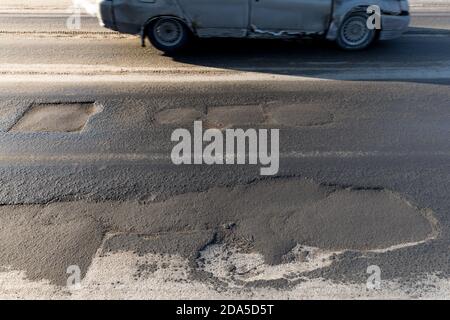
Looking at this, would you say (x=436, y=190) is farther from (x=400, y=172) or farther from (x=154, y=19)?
(x=154, y=19)

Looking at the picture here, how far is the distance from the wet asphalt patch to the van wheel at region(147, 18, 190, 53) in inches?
167

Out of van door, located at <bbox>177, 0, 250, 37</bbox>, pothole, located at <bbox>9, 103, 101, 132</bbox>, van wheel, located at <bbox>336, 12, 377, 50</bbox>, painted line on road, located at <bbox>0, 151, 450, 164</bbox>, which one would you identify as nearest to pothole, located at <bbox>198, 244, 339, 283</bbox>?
painted line on road, located at <bbox>0, 151, 450, 164</bbox>

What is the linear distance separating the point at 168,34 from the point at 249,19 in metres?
1.48

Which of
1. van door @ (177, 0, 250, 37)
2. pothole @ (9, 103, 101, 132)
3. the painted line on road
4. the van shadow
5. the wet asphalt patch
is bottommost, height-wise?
the wet asphalt patch

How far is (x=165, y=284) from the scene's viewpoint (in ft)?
11.1

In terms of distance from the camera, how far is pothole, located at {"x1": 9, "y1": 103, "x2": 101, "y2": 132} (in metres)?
5.59

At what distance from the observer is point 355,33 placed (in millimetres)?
7980

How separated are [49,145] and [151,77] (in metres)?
2.36

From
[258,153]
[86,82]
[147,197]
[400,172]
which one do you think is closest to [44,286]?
[147,197]

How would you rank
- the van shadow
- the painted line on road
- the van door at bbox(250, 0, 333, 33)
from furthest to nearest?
1. the van door at bbox(250, 0, 333, 33)
2. the van shadow
3. the painted line on road

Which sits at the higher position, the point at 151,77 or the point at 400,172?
the point at 151,77

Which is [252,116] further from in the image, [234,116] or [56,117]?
[56,117]

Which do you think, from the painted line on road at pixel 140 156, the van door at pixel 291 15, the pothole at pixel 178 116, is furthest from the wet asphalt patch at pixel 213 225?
the van door at pixel 291 15

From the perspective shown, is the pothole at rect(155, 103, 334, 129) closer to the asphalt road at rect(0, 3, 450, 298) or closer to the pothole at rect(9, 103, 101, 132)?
the asphalt road at rect(0, 3, 450, 298)
